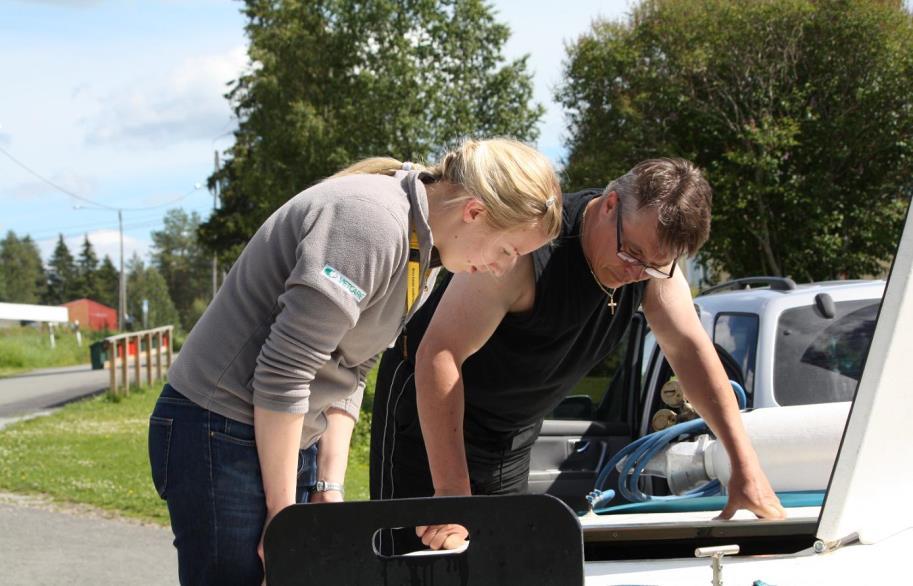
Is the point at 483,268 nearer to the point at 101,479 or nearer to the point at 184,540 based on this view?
the point at 184,540

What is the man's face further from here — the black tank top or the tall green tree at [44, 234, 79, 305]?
the tall green tree at [44, 234, 79, 305]

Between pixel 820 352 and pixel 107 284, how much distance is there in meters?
117

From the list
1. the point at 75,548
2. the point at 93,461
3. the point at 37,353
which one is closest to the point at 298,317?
the point at 75,548

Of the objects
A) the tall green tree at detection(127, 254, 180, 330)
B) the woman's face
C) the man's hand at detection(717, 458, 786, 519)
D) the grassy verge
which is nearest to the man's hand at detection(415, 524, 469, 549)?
the woman's face

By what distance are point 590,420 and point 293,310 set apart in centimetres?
326

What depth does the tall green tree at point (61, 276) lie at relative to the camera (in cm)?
11919

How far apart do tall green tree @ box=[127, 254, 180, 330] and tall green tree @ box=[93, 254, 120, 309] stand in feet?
5.81

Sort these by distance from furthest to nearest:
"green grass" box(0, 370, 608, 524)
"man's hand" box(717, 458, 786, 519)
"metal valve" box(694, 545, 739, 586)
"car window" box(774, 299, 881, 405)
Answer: "green grass" box(0, 370, 608, 524) → "car window" box(774, 299, 881, 405) → "man's hand" box(717, 458, 786, 519) → "metal valve" box(694, 545, 739, 586)

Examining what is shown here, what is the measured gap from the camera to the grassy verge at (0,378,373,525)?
8.79m

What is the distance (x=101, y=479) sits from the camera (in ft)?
32.0

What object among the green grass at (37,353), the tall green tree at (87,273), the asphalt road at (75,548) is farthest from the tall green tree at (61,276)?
the asphalt road at (75,548)

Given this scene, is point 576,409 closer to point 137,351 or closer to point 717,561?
point 717,561

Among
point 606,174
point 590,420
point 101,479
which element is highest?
point 606,174

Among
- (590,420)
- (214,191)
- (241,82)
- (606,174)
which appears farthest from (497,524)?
(214,191)
